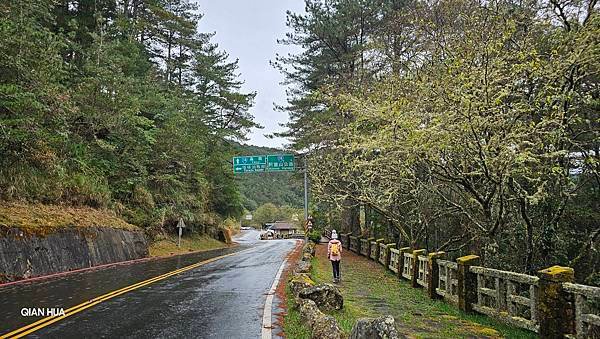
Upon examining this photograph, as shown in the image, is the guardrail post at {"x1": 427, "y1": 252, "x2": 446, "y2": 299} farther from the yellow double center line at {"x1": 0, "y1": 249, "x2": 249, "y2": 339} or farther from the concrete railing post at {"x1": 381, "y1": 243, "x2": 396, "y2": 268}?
the yellow double center line at {"x1": 0, "y1": 249, "x2": 249, "y2": 339}

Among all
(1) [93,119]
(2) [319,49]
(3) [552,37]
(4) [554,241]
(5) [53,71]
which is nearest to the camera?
(3) [552,37]

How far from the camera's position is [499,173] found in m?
8.73

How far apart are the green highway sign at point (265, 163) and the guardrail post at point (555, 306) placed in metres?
23.6

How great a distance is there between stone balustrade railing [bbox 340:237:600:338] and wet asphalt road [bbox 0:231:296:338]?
3.92 m

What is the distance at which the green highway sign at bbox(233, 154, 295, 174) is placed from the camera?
29344 millimetres

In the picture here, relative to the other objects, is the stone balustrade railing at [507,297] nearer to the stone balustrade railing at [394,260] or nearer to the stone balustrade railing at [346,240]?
the stone balustrade railing at [394,260]

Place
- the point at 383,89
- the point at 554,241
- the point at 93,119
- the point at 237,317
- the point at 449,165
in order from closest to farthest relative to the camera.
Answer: the point at 237,317, the point at 449,165, the point at 554,241, the point at 383,89, the point at 93,119

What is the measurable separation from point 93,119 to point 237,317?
624 inches

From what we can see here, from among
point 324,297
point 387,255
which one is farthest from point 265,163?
point 324,297

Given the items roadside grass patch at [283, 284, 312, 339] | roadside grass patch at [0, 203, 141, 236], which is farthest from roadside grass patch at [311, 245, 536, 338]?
roadside grass patch at [0, 203, 141, 236]

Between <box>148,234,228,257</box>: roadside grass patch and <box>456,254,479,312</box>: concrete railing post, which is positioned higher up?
<box>456,254,479,312</box>: concrete railing post

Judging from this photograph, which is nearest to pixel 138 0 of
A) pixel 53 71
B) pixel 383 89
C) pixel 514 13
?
pixel 53 71

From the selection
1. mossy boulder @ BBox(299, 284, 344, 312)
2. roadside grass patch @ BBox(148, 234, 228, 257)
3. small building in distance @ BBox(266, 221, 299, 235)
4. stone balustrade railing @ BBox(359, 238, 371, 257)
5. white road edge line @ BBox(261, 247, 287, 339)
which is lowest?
small building in distance @ BBox(266, 221, 299, 235)

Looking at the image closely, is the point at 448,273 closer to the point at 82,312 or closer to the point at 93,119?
the point at 82,312
